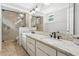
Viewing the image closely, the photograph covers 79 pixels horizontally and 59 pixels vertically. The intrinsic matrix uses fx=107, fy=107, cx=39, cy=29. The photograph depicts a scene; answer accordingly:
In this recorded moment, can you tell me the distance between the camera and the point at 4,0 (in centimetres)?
219

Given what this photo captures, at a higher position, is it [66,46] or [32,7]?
[32,7]

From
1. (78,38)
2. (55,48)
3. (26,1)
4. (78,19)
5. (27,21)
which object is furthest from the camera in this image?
(27,21)

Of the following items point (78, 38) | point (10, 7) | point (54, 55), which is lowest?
point (54, 55)

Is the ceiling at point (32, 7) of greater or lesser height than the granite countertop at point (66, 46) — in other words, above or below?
above

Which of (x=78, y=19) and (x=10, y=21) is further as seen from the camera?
(x=10, y=21)

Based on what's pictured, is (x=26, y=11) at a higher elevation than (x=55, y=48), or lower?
higher

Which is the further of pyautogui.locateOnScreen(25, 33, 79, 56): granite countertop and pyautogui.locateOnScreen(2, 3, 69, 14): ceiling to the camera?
pyautogui.locateOnScreen(2, 3, 69, 14): ceiling

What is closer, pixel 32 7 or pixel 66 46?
pixel 66 46

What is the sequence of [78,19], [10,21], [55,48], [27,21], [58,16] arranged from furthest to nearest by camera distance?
[27,21] < [10,21] < [58,16] < [78,19] < [55,48]

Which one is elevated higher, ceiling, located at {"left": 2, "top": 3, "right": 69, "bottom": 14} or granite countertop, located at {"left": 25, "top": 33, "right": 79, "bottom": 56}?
ceiling, located at {"left": 2, "top": 3, "right": 69, "bottom": 14}

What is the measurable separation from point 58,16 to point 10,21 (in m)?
1.22

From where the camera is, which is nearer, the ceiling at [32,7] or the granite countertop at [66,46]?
the granite countertop at [66,46]

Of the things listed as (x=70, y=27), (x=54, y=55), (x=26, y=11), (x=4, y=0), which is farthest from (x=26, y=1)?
(x=54, y=55)

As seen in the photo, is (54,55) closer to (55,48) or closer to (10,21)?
(55,48)
